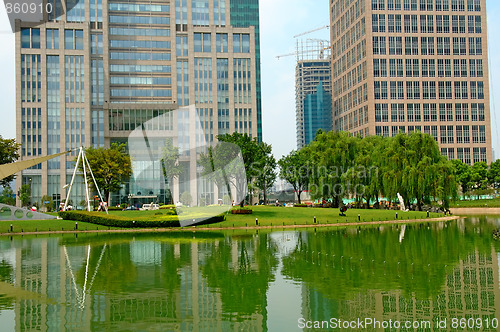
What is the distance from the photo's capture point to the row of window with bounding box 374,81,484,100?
452 feet

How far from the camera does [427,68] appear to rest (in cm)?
13900

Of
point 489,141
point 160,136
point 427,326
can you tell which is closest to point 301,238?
point 427,326

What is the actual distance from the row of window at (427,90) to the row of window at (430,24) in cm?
1565

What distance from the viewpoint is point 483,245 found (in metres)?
29.9

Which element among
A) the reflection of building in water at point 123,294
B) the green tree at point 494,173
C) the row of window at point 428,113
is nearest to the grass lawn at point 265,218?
the reflection of building in water at point 123,294

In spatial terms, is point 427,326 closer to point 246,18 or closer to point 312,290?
point 312,290

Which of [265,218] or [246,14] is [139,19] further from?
[265,218]

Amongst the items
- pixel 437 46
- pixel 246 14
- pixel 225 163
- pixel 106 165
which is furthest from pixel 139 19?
pixel 437 46

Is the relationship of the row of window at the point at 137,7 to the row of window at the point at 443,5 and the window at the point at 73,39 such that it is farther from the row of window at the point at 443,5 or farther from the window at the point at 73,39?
the row of window at the point at 443,5

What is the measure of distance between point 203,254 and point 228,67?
91680 millimetres

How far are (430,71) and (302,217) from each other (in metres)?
101

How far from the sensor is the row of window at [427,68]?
138m

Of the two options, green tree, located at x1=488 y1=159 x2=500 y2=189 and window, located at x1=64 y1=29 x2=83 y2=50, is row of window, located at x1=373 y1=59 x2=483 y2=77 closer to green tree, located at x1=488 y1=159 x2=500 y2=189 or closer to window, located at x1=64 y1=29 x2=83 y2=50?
green tree, located at x1=488 y1=159 x2=500 y2=189

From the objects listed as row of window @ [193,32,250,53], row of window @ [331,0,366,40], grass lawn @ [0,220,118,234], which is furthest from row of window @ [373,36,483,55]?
grass lawn @ [0,220,118,234]
